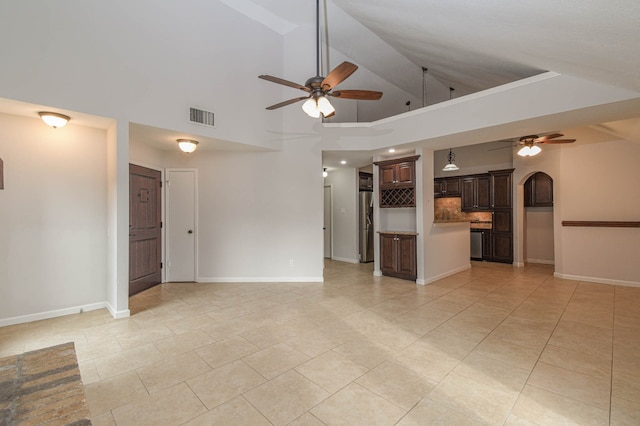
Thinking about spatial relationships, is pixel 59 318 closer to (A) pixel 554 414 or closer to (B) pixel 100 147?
(B) pixel 100 147

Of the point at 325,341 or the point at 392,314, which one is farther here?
the point at 392,314

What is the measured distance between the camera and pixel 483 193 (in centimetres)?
761

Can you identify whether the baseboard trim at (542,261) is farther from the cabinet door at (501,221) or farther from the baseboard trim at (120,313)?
the baseboard trim at (120,313)

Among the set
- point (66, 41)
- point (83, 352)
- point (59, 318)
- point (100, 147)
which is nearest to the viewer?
point (83, 352)

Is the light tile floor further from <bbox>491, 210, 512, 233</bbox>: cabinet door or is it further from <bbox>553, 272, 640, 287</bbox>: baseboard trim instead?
<bbox>491, 210, 512, 233</bbox>: cabinet door

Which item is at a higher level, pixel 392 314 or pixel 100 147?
pixel 100 147

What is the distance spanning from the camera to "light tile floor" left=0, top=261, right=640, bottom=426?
6.21 ft

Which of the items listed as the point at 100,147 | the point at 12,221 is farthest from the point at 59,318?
the point at 100,147

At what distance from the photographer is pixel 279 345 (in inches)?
111

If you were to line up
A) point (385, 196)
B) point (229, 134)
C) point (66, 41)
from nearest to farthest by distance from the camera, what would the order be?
1. point (66, 41)
2. point (229, 134)
3. point (385, 196)

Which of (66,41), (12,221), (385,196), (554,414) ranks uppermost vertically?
(66,41)

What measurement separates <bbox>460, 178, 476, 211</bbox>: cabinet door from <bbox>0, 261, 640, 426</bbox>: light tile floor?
3.66 m

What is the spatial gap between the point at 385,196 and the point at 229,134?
3.31 m

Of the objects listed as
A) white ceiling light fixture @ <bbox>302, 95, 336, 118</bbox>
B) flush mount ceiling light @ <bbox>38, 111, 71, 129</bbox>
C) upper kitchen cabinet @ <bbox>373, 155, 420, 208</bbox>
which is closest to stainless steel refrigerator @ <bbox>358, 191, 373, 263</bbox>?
upper kitchen cabinet @ <bbox>373, 155, 420, 208</bbox>
